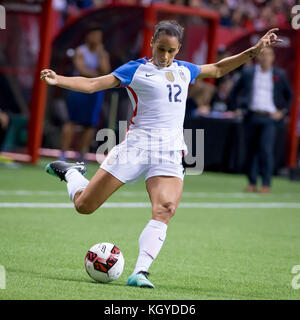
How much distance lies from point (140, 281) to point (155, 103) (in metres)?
1.44

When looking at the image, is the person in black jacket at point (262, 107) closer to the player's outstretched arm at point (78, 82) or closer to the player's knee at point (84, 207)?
the player's knee at point (84, 207)

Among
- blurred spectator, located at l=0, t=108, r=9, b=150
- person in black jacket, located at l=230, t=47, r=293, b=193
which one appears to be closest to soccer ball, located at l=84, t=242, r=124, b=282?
person in black jacket, located at l=230, t=47, r=293, b=193

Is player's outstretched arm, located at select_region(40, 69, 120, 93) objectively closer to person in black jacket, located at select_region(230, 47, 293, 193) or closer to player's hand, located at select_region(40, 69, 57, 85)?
player's hand, located at select_region(40, 69, 57, 85)

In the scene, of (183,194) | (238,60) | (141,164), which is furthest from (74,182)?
(183,194)

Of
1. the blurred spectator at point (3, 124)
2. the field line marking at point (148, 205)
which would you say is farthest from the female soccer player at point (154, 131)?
the blurred spectator at point (3, 124)

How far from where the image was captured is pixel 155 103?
21.3 ft

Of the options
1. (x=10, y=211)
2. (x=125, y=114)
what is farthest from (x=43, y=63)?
(x=10, y=211)

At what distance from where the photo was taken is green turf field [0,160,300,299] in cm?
597

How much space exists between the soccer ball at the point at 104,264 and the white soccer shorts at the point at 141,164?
582 millimetres

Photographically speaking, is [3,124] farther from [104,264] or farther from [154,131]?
[104,264]

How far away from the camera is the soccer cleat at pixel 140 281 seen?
19.5 ft

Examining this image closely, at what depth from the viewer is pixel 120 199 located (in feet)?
40.5

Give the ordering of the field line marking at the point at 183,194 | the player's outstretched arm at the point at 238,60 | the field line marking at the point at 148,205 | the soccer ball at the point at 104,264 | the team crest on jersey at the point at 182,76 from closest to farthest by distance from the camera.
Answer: the soccer ball at the point at 104,264 → the team crest on jersey at the point at 182,76 → the player's outstretched arm at the point at 238,60 → the field line marking at the point at 148,205 → the field line marking at the point at 183,194

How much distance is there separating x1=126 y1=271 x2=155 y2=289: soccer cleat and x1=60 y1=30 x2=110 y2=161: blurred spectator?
33.1 feet
